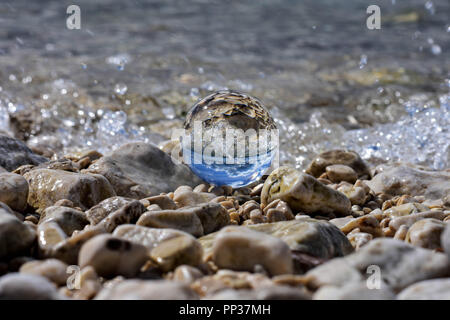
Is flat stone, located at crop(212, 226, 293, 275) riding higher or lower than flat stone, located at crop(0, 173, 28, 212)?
lower

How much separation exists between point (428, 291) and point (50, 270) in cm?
123

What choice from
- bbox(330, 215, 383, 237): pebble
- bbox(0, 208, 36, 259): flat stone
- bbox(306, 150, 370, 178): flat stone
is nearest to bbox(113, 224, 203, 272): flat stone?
bbox(0, 208, 36, 259): flat stone

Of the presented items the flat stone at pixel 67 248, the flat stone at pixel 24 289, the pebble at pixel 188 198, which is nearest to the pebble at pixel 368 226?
the pebble at pixel 188 198

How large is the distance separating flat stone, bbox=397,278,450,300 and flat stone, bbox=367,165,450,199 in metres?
1.85

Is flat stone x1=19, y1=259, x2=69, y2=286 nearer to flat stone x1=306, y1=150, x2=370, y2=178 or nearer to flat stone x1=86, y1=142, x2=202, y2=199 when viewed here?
flat stone x1=86, y1=142, x2=202, y2=199

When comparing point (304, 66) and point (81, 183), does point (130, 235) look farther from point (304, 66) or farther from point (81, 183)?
point (304, 66)

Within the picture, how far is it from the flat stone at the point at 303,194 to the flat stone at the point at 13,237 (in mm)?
1337

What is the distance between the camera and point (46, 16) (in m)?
10.8

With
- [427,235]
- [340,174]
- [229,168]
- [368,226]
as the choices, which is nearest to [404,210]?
[368,226]

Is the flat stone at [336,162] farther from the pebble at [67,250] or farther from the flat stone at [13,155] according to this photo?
the pebble at [67,250]

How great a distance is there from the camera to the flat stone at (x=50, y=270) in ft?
6.02

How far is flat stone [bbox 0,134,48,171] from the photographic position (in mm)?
3375

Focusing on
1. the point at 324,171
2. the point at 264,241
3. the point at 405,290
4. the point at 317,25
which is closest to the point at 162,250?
the point at 264,241

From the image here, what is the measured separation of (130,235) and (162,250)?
0.20 meters
